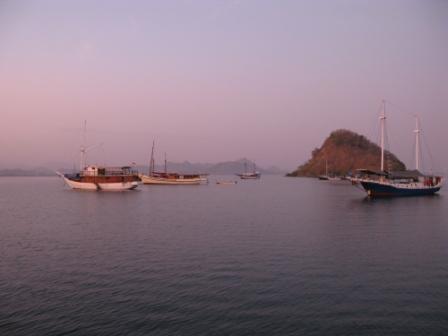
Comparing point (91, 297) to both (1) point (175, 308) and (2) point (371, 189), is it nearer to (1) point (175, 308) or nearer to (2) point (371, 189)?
(1) point (175, 308)

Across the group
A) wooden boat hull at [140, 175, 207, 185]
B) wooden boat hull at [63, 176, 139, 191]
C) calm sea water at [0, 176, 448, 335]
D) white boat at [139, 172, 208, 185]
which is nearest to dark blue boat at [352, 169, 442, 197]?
calm sea water at [0, 176, 448, 335]

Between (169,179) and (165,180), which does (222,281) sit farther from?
(165,180)

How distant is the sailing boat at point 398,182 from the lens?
68375 mm

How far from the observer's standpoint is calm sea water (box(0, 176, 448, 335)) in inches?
482

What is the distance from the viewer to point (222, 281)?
1673cm

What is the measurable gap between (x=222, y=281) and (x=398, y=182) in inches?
2695

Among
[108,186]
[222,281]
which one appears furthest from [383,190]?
[222,281]

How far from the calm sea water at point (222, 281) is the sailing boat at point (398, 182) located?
123ft

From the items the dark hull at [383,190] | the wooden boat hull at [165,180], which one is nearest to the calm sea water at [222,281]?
the dark hull at [383,190]

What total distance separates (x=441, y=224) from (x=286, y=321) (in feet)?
94.4

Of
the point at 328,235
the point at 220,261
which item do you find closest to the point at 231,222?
the point at 328,235

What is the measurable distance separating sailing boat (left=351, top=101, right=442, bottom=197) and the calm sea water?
37448 mm

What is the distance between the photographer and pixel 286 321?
1241 centimetres

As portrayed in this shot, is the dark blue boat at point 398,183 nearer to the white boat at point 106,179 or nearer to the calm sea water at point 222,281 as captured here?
the calm sea water at point 222,281
